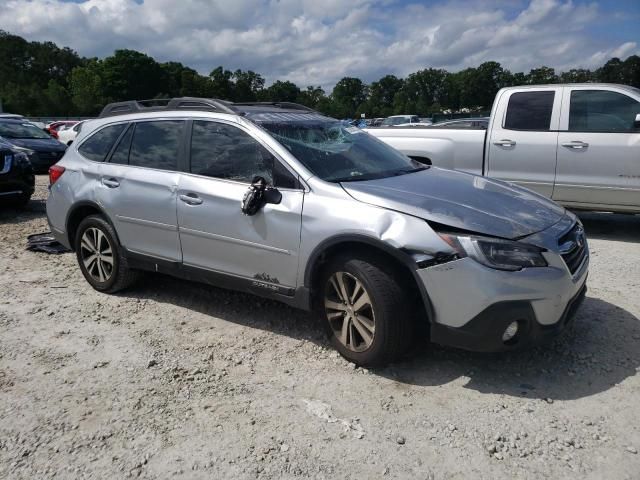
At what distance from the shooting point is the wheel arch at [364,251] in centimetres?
308

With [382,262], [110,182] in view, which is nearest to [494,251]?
[382,262]

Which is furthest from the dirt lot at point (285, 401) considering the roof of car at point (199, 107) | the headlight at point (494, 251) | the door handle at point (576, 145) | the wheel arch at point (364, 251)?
the door handle at point (576, 145)

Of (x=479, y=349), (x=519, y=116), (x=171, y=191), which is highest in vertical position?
(x=519, y=116)

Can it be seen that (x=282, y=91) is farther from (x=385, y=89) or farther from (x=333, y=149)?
(x=333, y=149)

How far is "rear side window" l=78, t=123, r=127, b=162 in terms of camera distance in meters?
4.82

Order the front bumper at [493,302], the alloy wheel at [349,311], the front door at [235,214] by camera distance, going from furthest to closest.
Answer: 1. the front door at [235,214]
2. the alloy wheel at [349,311]
3. the front bumper at [493,302]

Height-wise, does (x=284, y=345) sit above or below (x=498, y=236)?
below

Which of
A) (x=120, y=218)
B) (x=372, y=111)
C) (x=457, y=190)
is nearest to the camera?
(x=457, y=190)

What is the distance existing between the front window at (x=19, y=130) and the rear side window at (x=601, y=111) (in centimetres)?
1317

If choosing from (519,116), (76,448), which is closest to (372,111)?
(519,116)

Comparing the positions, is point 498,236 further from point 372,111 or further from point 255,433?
point 372,111

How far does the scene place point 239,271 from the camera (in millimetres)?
3867

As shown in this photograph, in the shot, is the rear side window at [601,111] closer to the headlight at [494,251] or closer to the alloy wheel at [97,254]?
the headlight at [494,251]

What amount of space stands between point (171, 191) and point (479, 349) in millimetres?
2542
